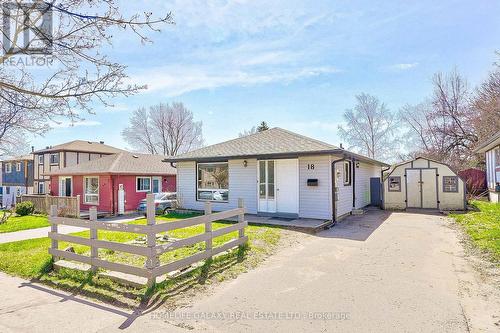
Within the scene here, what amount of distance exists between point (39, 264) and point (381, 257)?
291 inches

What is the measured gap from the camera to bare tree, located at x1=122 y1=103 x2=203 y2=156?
129 feet

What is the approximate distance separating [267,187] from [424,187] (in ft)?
27.7

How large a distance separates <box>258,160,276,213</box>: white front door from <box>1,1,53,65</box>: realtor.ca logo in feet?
28.5

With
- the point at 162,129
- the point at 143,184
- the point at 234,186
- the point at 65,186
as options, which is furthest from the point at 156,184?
the point at 162,129

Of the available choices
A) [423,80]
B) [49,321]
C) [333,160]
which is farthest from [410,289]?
[423,80]

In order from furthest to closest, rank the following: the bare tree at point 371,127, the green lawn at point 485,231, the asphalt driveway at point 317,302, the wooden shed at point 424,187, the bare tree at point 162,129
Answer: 1. the bare tree at point 162,129
2. the bare tree at point 371,127
3. the wooden shed at point 424,187
4. the green lawn at point 485,231
5. the asphalt driveway at point 317,302

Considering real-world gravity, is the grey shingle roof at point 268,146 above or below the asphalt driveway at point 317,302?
above

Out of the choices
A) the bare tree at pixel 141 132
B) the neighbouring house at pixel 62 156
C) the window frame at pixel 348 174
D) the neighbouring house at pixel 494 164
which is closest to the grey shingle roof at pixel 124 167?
the neighbouring house at pixel 62 156

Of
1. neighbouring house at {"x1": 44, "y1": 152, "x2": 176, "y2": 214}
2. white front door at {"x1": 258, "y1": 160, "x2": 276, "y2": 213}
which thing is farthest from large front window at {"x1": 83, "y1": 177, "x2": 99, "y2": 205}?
white front door at {"x1": 258, "y1": 160, "x2": 276, "y2": 213}

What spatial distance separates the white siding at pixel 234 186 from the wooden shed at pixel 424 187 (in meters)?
7.59

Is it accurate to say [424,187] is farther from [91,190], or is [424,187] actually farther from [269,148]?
[91,190]

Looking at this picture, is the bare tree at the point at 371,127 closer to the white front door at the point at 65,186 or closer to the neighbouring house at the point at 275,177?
the neighbouring house at the point at 275,177

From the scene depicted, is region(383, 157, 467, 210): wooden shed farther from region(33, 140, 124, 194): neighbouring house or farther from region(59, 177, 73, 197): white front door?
region(33, 140, 124, 194): neighbouring house

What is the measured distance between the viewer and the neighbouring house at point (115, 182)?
18406 millimetres
